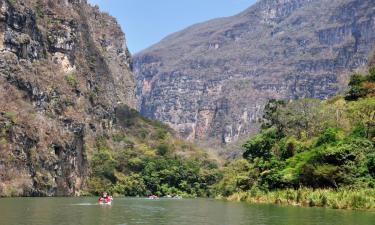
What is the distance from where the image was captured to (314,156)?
82688 millimetres

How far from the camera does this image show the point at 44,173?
151m

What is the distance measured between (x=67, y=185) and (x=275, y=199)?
85.8m

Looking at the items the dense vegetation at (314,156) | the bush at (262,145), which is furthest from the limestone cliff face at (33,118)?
the bush at (262,145)

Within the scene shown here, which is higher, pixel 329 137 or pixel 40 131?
pixel 40 131

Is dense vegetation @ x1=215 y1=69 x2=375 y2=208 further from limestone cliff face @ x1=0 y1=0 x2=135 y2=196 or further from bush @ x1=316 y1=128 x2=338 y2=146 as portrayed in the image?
limestone cliff face @ x1=0 y1=0 x2=135 y2=196

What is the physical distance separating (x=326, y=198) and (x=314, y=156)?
10169 mm

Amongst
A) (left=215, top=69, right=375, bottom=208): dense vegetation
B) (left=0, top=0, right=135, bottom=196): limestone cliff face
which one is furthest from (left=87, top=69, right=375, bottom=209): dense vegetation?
(left=0, top=0, right=135, bottom=196): limestone cliff face

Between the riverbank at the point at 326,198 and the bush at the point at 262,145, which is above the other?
the bush at the point at 262,145

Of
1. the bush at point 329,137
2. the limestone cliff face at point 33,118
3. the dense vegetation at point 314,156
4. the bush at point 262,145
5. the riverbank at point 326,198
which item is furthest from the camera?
the limestone cliff face at point 33,118

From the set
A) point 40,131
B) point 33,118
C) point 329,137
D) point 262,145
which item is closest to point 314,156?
point 329,137

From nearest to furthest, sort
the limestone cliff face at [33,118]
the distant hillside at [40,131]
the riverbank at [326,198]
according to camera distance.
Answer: the riverbank at [326,198] → the limestone cliff face at [33,118] → the distant hillside at [40,131]

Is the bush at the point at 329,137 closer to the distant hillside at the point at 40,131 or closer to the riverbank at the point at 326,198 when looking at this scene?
the riverbank at the point at 326,198

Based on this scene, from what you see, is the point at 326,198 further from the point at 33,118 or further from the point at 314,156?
the point at 33,118

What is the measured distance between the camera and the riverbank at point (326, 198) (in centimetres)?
6788
